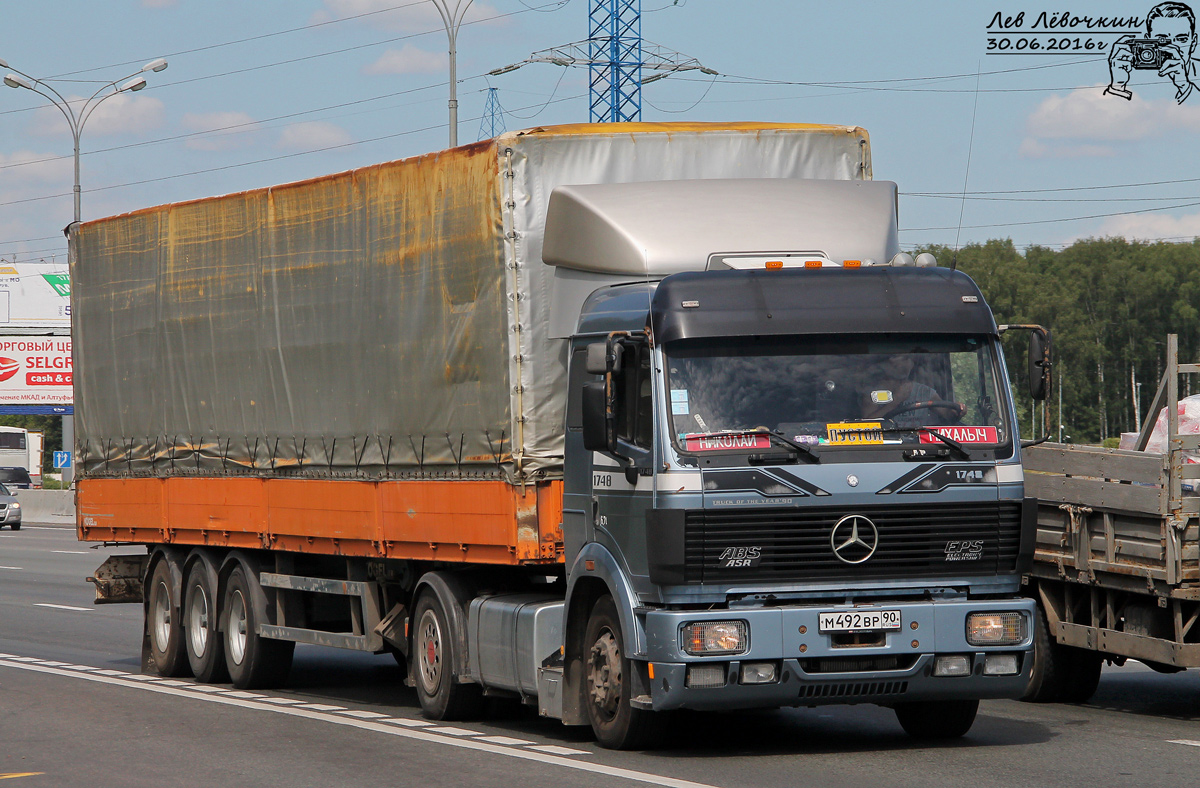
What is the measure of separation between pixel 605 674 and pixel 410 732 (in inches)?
70.2

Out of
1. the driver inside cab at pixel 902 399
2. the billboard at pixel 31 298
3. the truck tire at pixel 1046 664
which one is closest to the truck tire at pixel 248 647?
the truck tire at pixel 1046 664

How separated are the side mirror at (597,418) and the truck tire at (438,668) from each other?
239cm

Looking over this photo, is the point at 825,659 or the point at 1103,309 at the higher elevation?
the point at 1103,309

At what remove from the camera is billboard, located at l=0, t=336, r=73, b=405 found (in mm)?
78625

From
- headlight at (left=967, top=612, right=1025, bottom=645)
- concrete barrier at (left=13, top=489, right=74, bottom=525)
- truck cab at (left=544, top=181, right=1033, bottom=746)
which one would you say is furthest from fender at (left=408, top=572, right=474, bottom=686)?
concrete barrier at (left=13, top=489, right=74, bottom=525)

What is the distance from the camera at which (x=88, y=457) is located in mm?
16531

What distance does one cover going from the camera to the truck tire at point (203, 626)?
14359mm

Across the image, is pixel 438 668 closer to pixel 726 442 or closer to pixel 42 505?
pixel 726 442

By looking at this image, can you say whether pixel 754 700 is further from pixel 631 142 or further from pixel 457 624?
pixel 631 142

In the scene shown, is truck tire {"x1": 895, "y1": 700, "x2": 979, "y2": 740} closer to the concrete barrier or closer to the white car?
the white car

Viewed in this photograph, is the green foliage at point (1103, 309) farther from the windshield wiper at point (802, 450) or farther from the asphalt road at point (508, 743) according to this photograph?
the windshield wiper at point (802, 450)

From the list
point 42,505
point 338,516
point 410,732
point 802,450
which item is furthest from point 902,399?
point 42,505

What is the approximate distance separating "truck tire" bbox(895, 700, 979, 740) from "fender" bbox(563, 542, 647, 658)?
1.93m

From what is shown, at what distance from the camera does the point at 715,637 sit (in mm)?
8852
